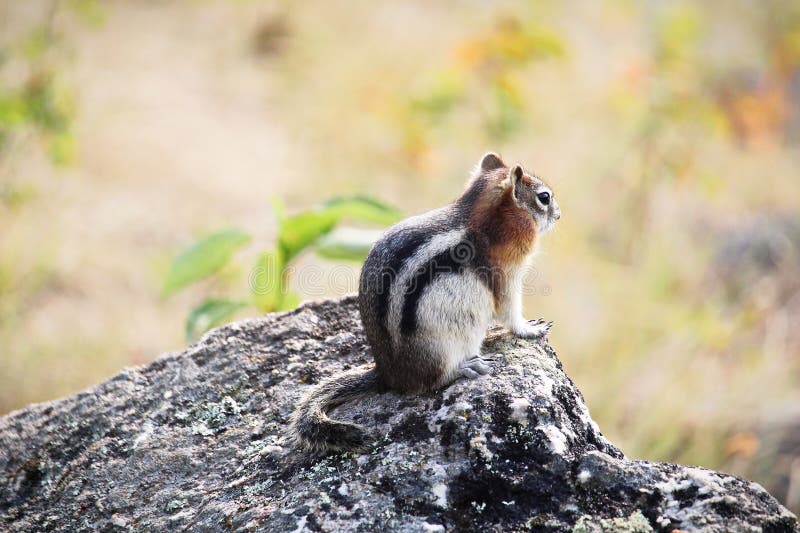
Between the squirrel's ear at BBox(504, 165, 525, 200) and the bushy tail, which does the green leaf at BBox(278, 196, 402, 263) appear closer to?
the squirrel's ear at BBox(504, 165, 525, 200)

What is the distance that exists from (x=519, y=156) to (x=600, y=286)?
2309mm

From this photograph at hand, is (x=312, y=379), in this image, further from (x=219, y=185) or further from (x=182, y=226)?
(x=219, y=185)

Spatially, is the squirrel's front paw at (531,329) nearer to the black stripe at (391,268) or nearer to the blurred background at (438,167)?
the black stripe at (391,268)

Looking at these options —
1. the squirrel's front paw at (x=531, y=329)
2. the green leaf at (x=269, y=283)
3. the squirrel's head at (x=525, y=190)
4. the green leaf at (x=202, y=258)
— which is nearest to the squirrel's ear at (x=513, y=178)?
the squirrel's head at (x=525, y=190)

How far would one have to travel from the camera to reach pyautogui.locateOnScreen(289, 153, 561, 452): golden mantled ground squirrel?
3.04 meters

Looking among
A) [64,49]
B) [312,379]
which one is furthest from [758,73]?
[312,379]

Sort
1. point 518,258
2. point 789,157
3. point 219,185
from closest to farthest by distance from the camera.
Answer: point 518,258
point 219,185
point 789,157

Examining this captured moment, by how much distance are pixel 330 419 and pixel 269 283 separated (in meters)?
1.95

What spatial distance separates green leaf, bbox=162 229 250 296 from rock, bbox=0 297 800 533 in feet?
2.42

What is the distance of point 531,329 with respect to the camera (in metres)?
3.43

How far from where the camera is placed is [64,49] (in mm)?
7184

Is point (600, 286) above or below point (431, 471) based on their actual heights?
above

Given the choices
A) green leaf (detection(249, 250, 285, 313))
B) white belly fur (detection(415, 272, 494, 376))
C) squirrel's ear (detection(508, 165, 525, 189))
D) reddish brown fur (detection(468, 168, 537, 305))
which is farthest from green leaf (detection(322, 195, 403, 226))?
white belly fur (detection(415, 272, 494, 376))

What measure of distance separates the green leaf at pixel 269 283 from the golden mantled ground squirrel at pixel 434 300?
123 cm
